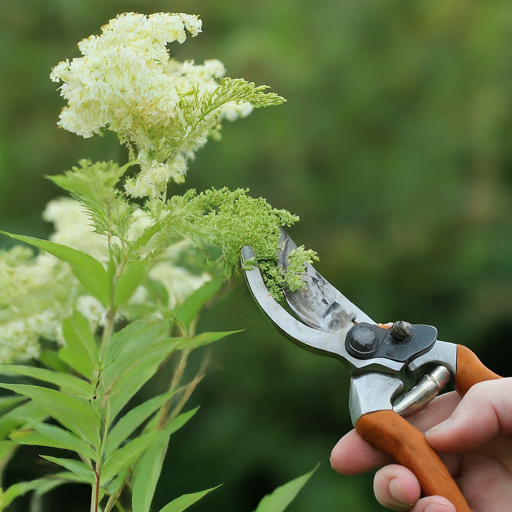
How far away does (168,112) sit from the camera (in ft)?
1.44

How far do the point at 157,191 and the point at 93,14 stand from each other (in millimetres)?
1201

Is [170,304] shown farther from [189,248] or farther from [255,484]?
[255,484]

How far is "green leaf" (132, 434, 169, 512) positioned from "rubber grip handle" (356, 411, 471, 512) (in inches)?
8.2

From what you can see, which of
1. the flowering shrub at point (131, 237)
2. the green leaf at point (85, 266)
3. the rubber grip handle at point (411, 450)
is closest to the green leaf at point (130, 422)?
the flowering shrub at point (131, 237)

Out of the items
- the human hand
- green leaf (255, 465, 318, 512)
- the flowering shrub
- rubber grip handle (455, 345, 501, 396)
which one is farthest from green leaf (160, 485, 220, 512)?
rubber grip handle (455, 345, 501, 396)

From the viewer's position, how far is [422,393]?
1.88 ft

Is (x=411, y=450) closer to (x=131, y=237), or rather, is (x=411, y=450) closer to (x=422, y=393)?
(x=422, y=393)

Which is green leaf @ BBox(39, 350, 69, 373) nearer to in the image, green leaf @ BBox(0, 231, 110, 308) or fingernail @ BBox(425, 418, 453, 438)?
green leaf @ BBox(0, 231, 110, 308)

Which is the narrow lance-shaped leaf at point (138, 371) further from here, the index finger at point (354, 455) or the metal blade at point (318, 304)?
the index finger at point (354, 455)

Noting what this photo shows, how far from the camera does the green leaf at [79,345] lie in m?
0.43

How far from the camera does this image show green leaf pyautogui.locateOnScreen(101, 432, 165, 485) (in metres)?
0.43

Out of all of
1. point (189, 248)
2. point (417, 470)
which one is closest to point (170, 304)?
point (189, 248)

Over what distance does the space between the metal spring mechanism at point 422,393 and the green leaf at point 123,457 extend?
279 mm

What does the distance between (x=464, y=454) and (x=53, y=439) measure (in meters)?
0.50
